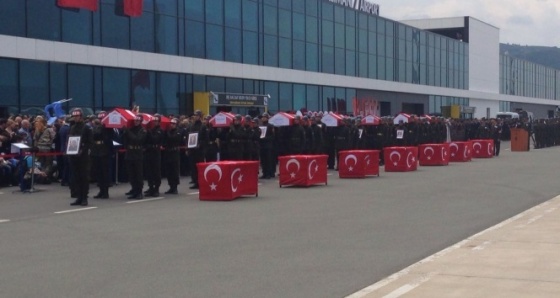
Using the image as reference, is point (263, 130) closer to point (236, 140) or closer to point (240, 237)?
point (236, 140)

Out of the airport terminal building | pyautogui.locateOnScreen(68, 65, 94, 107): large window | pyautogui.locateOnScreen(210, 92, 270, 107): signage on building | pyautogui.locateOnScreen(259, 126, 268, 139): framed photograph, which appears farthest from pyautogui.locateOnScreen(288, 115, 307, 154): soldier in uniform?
pyautogui.locateOnScreen(210, 92, 270, 107): signage on building

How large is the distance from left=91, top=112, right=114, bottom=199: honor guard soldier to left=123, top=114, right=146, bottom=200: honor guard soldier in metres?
0.51

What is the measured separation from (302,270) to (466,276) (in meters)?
1.97

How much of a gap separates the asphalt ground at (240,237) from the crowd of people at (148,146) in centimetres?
71

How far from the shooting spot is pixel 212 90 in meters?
44.4

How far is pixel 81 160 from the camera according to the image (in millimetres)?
19078

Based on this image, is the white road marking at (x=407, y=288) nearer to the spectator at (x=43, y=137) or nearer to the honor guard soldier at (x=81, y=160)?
the honor guard soldier at (x=81, y=160)

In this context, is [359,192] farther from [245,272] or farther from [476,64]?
[476,64]

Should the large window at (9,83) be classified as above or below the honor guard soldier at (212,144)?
above

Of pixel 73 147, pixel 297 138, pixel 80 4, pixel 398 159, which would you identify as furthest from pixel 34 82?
pixel 73 147

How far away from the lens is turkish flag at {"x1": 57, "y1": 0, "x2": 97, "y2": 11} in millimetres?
34062

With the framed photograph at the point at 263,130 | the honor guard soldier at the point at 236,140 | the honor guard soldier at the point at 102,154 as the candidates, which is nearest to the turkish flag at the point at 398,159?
the framed photograph at the point at 263,130

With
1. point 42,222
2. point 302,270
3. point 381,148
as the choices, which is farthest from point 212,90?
point 302,270

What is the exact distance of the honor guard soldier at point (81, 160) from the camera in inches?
738
